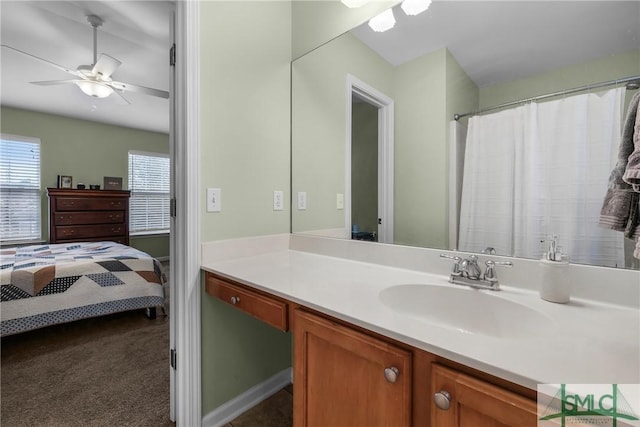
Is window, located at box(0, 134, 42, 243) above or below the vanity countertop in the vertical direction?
above

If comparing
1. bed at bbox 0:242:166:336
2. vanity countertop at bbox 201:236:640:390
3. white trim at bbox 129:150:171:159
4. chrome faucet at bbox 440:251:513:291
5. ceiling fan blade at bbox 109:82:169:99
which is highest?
ceiling fan blade at bbox 109:82:169:99

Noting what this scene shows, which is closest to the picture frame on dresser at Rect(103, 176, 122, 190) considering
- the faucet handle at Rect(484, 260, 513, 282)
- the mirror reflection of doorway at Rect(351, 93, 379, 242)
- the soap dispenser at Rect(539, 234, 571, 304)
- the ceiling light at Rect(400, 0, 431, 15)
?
the mirror reflection of doorway at Rect(351, 93, 379, 242)

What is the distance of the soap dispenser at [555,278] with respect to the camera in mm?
817

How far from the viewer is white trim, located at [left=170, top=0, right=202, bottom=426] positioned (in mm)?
1250

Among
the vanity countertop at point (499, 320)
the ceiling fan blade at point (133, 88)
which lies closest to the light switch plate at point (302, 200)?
the vanity countertop at point (499, 320)

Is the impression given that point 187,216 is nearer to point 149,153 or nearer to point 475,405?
point 475,405

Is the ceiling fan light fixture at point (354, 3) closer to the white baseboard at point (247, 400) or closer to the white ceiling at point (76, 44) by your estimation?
the white ceiling at point (76, 44)

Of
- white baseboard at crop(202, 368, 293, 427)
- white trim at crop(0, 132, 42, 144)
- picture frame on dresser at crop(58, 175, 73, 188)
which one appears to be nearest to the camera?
white baseboard at crop(202, 368, 293, 427)

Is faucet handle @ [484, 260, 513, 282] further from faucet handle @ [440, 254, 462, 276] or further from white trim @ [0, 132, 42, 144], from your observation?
white trim @ [0, 132, 42, 144]

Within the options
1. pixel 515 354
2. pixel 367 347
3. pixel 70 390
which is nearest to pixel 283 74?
pixel 367 347

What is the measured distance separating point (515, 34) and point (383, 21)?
58cm

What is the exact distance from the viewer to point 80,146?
176 inches

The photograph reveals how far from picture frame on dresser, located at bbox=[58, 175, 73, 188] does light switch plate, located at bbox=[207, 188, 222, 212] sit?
4.46m

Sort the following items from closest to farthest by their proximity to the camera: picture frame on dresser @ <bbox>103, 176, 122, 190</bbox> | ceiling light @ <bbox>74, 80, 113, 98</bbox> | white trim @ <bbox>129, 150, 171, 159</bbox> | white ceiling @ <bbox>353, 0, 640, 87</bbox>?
white ceiling @ <bbox>353, 0, 640, 87</bbox> → ceiling light @ <bbox>74, 80, 113, 98</bbox> → picture frame on dresser @ <bbox>103, 176, 122, 190</bbox> → white trim @ <bbox>129, 150, 171, 159</bbox>
